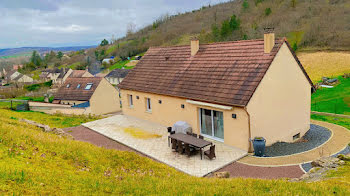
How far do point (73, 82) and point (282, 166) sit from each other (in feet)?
115

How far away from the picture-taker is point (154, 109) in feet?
65.8

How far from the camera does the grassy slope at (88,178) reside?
6.22 m

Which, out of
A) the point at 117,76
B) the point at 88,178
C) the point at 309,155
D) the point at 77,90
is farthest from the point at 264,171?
the point at 117,76

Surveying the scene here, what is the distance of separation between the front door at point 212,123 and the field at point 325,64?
86.4ft

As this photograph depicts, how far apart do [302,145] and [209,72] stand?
7.24m

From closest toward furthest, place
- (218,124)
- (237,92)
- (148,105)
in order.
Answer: (237,92), (218,124), (148,105)

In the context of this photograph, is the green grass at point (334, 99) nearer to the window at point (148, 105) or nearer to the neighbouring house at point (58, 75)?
the window at point (148, 105)

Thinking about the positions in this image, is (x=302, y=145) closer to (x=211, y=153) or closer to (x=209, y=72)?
(x=211, y=153)

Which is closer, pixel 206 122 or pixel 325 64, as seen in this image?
pixel 206 122

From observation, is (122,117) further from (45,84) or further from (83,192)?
(45,84)

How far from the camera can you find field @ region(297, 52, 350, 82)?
3650cm

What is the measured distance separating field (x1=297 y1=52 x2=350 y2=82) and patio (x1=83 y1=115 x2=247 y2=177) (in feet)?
90.2

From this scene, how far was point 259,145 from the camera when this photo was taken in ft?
43.8

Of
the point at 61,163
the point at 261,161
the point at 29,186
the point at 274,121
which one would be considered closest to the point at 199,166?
the point at 261,161
